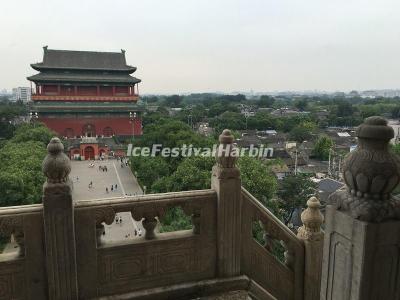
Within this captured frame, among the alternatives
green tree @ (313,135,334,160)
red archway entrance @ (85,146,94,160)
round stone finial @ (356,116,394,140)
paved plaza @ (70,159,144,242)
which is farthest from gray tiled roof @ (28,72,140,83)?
round stone finial @ (356,116,394,140)

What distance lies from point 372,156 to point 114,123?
51.6 m

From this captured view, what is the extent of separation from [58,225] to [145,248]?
1.06 m

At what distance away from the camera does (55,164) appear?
12.2 ft

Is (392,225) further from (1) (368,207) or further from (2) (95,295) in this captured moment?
(2) (95,295)

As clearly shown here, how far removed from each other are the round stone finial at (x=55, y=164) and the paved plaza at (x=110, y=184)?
16.5m

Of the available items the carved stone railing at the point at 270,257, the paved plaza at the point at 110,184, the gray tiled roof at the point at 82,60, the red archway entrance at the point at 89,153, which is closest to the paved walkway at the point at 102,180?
the paved plaza at the point at 110,184

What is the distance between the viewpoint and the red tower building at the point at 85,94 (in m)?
48.6

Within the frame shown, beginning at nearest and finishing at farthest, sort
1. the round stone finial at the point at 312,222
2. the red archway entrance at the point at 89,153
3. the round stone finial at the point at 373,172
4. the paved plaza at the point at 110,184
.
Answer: the round stone finial at the point at 373,172
the round stone finial at the point at 312,222
the paved plaza at the point at 110,184
the red archway entrance at the point at 89,153

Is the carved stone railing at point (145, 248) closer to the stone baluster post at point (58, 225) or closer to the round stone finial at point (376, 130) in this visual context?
the stone baluster post at point (58, 225)

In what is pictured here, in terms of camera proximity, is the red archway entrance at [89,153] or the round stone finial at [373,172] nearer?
the round stone finial at [373,172]

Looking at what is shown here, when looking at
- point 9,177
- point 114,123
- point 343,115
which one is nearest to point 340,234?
point 9,177

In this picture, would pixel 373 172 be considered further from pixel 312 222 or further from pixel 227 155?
pixel 312 222

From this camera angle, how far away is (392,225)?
241 cm

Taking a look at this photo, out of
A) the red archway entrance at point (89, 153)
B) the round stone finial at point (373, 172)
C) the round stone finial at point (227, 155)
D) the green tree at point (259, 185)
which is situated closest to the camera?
the round stone finial at point (373, 172)
